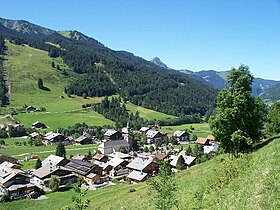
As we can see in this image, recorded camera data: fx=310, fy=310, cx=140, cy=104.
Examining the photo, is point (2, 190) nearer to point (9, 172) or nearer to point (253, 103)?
point (9, 172)

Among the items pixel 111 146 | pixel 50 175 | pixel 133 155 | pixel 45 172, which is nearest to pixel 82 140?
pixel 111 146

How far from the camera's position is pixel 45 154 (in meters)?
Result: 101

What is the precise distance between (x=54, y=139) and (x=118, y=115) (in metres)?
51.2

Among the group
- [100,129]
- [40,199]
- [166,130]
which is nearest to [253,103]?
[40,199]

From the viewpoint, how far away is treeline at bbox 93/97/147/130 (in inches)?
6213

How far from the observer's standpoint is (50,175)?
227ft

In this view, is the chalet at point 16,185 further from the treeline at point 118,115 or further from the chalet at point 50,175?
the treeline at point 118,115

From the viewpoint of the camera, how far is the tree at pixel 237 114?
29.0m

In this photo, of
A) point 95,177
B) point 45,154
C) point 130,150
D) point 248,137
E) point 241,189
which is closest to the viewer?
point 241,189

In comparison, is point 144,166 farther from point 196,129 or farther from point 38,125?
point 196,129

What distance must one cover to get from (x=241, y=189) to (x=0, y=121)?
136 metres

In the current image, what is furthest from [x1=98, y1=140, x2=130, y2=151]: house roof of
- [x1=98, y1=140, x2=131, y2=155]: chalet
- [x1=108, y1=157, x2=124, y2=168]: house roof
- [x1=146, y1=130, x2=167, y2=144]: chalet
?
[x1=108, y1=157, x2=124, y2=168]: house roof

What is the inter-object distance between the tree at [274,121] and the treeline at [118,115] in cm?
10493

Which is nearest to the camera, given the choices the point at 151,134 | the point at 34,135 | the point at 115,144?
the point at 115,144
